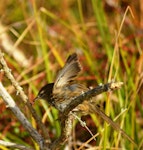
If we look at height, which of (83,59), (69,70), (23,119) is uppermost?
(69,70)

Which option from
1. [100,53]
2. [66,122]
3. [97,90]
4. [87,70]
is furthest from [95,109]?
[100,53]

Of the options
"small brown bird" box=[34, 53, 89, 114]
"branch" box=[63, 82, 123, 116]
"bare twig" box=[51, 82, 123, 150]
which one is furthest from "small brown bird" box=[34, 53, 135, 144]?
"branch" box=[63, 82, 123, 116]

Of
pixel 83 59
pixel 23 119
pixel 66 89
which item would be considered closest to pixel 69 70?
pixel 66 89

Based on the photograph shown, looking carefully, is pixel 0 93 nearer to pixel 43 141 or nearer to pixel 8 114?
pixel 43 141

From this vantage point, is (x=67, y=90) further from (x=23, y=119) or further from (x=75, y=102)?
(x=75, y=102)

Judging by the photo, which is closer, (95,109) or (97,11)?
(95,109)

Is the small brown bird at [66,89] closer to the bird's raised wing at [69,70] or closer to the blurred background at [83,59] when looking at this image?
the bird's raised wing at [69,70]
